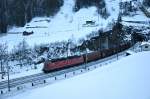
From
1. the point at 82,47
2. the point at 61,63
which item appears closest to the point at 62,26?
the point at 82,47

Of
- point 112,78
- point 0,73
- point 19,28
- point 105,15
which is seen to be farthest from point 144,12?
point 112,78

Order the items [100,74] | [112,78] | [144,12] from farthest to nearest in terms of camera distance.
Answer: [144,12] → [100,74] → [112,78]

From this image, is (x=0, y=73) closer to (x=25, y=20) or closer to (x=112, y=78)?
(x=112, y=78)

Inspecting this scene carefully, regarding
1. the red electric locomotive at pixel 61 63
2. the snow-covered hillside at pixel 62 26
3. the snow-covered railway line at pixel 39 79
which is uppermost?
the snow-covered hillside at pixel 62 26

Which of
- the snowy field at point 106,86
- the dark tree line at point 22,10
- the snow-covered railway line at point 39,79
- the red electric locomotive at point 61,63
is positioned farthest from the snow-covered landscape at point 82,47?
the red electric locomotive at point 61,63

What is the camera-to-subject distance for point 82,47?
7594cm

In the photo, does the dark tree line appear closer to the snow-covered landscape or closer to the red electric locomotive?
the snow-covered landscape

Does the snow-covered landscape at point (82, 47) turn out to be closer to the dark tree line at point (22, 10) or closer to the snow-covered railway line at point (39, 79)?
the snow-covered railway line at point (39, 79)

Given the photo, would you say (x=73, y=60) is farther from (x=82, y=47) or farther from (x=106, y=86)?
(x=106, y=86)

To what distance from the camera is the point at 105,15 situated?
97.8 meters

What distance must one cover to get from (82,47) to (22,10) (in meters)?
20.8

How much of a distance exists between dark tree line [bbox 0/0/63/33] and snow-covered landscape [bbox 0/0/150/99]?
27 centimetres

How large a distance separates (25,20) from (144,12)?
126 ft

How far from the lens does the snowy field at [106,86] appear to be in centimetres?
3425
